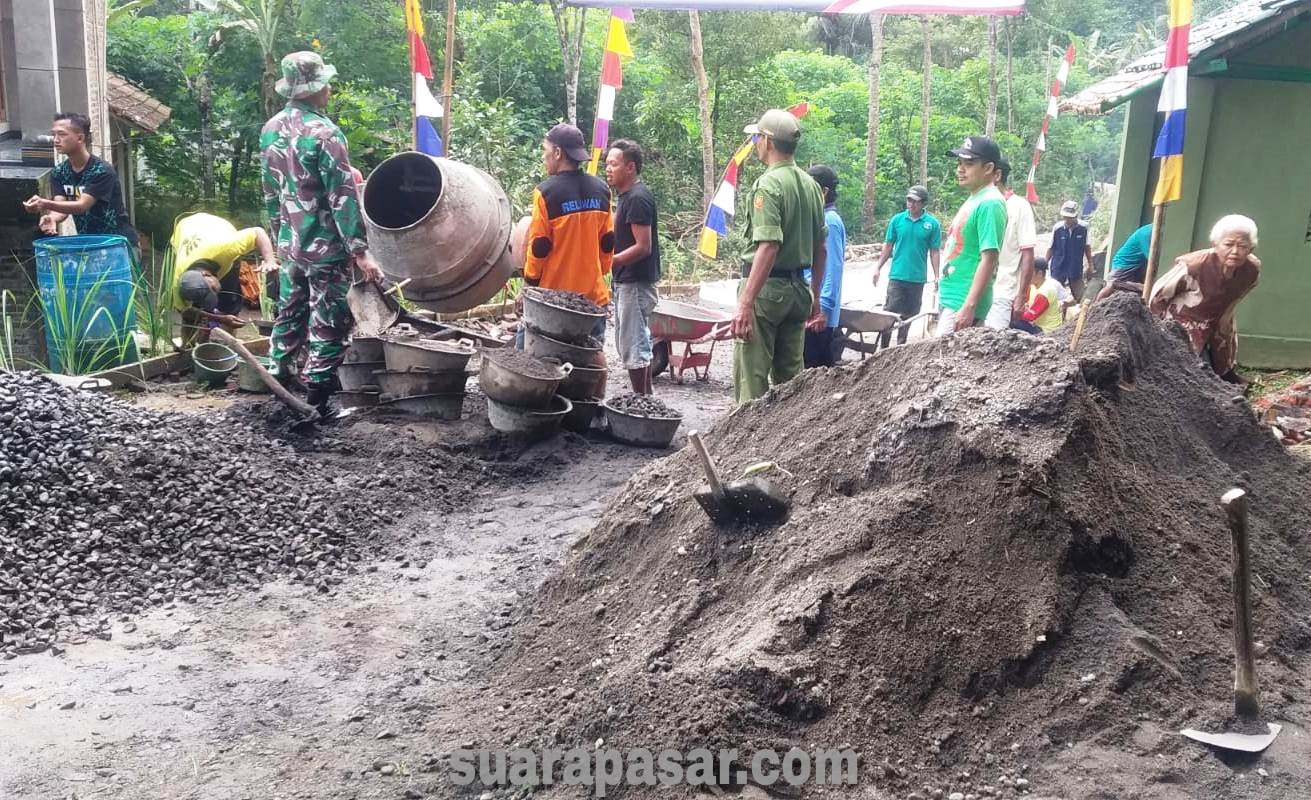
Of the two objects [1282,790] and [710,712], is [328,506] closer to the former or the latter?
[710,712]

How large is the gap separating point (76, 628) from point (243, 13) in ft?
47.4

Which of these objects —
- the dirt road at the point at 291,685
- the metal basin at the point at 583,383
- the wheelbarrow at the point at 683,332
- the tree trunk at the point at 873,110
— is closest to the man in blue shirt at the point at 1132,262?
the wheelbarrow at the point at 683,332

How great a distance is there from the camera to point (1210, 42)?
28.8 feet

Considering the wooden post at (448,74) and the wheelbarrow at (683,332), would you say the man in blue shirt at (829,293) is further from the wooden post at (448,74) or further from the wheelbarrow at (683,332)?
the wooden post at (448,74)

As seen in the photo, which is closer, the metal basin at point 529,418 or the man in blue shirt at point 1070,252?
the metal basin at point 529,418

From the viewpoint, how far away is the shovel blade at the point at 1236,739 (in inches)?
106

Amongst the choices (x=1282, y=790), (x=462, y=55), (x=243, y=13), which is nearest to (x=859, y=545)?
(x=1282, y=790)

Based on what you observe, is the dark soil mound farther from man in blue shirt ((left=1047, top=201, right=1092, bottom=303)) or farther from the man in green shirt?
man in blue shirt ((left=1047, top=201, right=1092, bottom=303))

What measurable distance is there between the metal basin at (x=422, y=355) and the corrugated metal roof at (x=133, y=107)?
9.09 metres

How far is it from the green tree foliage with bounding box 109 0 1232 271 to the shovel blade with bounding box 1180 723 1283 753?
39.4 ft

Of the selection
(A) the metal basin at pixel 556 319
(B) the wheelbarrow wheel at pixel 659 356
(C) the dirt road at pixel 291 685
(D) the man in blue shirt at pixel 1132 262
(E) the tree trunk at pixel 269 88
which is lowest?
(C) the dirt road at pixel 291 685

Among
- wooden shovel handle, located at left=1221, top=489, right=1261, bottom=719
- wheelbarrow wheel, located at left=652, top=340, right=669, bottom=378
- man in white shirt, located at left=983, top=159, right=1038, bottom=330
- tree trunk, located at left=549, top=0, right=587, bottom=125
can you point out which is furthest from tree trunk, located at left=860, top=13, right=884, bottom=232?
wooden shovel handle, located at left=1221, top=489, right=1261, bottom=719

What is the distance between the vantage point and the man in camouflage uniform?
248 inches

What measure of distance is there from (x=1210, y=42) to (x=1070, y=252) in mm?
3404
